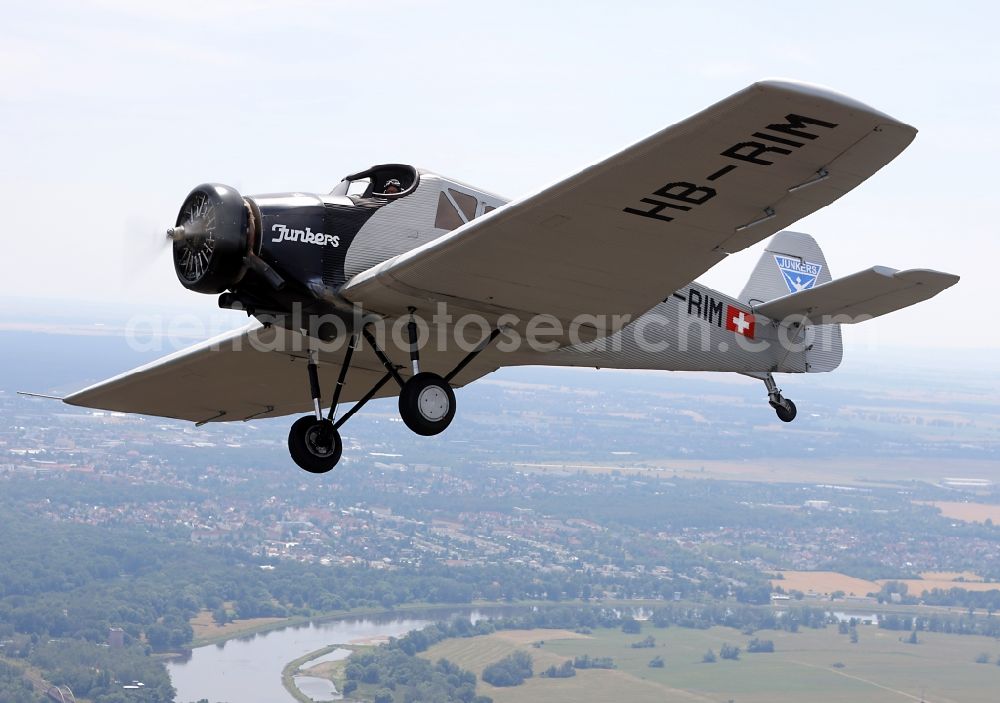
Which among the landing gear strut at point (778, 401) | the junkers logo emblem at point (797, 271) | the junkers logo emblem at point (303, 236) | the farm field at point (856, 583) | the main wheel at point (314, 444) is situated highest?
the junkers logo emblem at point (797, 271)

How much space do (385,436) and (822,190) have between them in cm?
17396

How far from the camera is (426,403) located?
1210 cm

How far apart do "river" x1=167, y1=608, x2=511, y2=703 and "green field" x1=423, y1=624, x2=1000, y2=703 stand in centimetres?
745

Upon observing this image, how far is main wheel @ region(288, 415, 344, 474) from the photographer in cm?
1310

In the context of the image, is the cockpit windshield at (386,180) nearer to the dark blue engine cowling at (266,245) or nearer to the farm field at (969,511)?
the dark blue engine cowling at (266,245)

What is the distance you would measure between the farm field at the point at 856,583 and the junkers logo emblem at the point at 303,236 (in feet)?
382

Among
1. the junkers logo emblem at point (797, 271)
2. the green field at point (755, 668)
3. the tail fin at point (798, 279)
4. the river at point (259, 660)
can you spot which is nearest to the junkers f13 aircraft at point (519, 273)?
the tail fin at point (798, 279)

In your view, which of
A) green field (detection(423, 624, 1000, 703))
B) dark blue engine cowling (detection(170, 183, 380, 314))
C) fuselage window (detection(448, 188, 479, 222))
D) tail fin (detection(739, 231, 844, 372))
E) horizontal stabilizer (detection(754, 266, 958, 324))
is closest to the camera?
dark blue engine cowling (detection(170, 183, 380, 314))

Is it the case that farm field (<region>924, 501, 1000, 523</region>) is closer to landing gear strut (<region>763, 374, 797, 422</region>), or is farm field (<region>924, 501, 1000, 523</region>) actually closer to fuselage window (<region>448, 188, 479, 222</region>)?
landing gear strut (<region>763, 374, 797, 422</region>)

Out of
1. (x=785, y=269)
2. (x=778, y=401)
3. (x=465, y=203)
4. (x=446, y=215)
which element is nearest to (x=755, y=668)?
(x=785, y=269)

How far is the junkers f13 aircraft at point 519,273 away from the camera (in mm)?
9062

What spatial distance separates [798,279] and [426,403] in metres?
8.63

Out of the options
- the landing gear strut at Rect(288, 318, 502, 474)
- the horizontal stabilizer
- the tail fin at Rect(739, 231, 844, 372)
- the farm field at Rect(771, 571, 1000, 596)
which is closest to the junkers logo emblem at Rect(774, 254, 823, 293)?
the tail fin at Rect(739, 231, 844, 372)

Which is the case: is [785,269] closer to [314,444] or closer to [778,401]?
[778,401]
